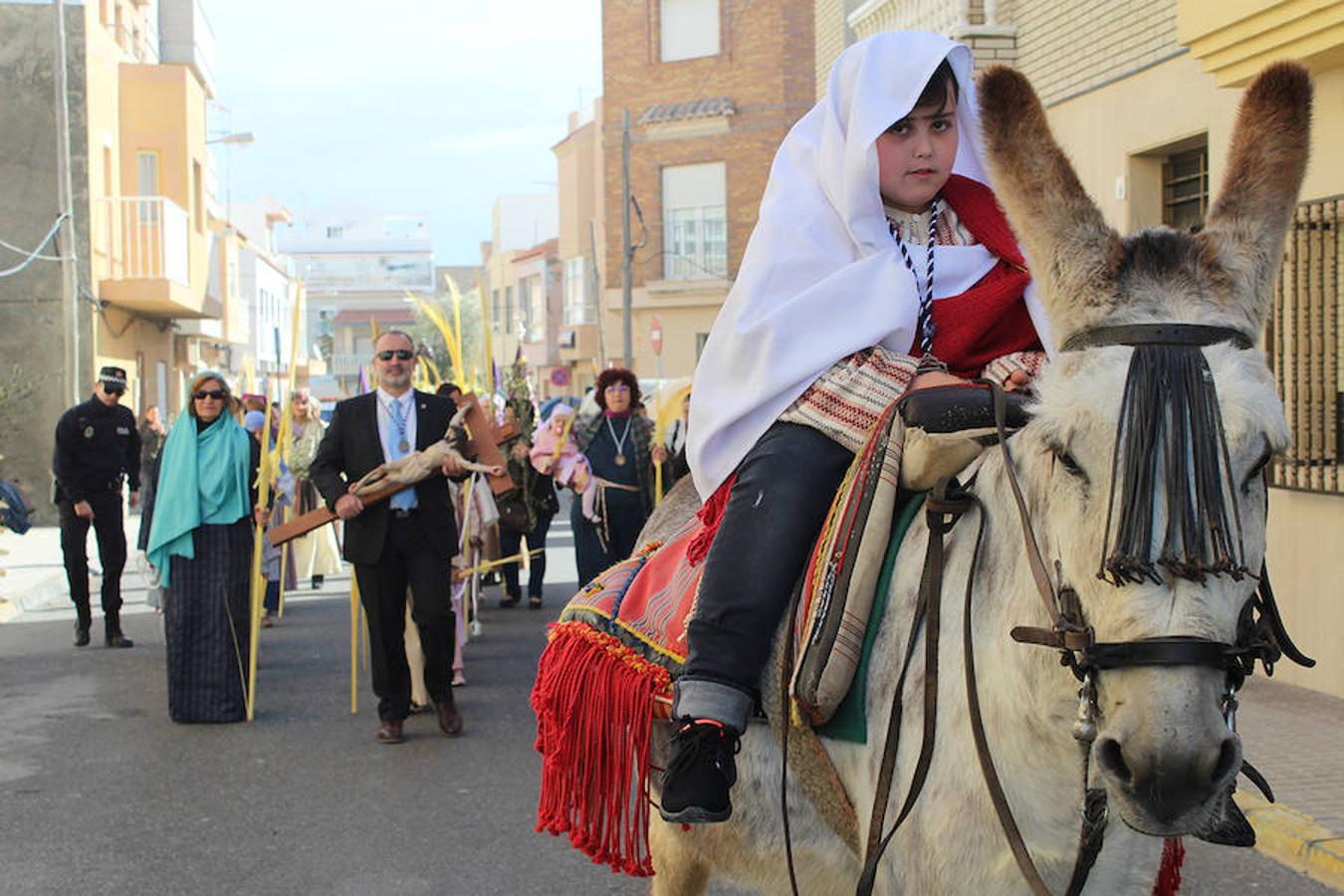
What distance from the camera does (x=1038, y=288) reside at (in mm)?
2418

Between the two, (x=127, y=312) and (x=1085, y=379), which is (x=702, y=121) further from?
(x=1085, y=379)

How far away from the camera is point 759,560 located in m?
3.08

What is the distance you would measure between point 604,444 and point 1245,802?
689 centimetres

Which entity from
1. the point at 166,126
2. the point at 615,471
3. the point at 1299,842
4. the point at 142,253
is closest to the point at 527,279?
the point at 166,126

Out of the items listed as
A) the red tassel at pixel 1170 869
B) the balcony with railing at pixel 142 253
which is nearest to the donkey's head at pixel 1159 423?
the red tassel at pixel 1170 869

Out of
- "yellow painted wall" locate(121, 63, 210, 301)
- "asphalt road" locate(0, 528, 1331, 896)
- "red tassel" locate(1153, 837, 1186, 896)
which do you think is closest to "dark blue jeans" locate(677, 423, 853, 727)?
"red tassel" locate(1153, 837, 1186, 896)

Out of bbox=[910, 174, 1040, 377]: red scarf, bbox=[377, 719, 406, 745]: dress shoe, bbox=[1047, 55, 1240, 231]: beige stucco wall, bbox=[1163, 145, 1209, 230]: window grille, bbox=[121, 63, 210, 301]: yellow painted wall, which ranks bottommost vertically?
bbox=[377, 719, 406, 745]: dress shoe

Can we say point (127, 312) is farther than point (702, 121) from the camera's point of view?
No

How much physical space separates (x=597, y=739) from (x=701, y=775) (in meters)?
0.74

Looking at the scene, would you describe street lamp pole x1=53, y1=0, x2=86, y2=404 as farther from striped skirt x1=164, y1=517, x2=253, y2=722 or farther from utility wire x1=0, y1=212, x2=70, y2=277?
striped skirt x1=164, y1=517, x2=253, y2=722

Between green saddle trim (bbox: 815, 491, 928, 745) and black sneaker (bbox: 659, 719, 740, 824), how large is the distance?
21 centimetres

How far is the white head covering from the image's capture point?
3113mm

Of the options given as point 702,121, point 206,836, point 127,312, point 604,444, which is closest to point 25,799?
point 206,836

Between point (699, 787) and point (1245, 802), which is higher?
point (699, 787)
